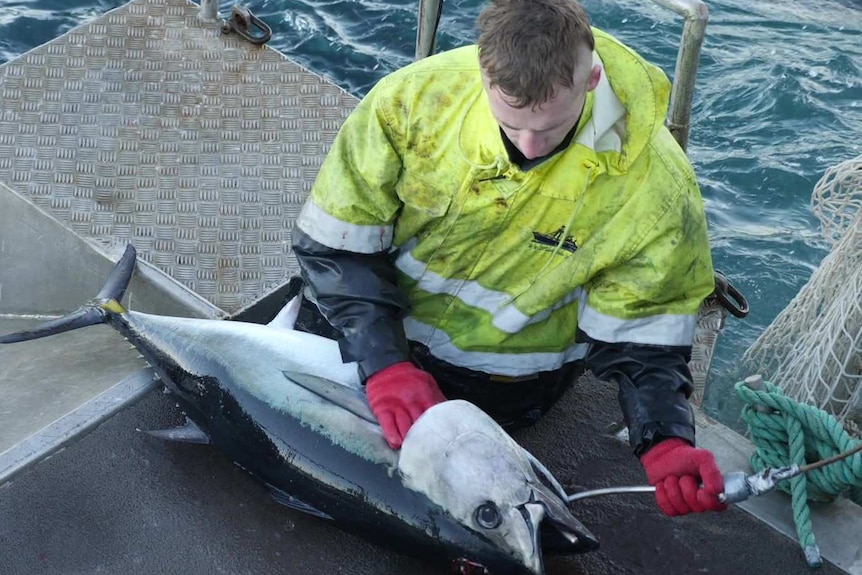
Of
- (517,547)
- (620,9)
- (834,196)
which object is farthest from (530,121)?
(620,9)

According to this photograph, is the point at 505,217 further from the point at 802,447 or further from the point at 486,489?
the point at 802,447

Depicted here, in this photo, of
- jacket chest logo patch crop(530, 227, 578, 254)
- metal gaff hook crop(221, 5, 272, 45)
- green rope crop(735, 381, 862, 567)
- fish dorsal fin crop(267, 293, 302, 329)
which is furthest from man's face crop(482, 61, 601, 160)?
metal gaff hook crop(221, 5, 272, 45)

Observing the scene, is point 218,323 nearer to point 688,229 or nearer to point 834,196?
point 688,229

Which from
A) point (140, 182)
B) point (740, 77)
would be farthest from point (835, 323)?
A: point (740, 77)

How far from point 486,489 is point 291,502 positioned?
0.70 m

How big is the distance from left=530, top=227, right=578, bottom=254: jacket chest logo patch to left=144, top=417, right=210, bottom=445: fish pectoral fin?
4.06 feet

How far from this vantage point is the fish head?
2.58m

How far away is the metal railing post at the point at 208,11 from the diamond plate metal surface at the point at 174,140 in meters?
0.04

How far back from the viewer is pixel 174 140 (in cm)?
472

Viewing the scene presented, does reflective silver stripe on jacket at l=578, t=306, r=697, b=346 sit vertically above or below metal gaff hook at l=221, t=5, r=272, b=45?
above

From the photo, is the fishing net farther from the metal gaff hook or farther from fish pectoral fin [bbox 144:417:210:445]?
the metal gaff hook

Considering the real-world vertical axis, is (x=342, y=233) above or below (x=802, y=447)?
above

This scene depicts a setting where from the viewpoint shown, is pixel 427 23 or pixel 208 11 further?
pixel 208 11

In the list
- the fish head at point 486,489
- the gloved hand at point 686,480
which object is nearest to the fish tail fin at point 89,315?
the fish head at point 486,489
